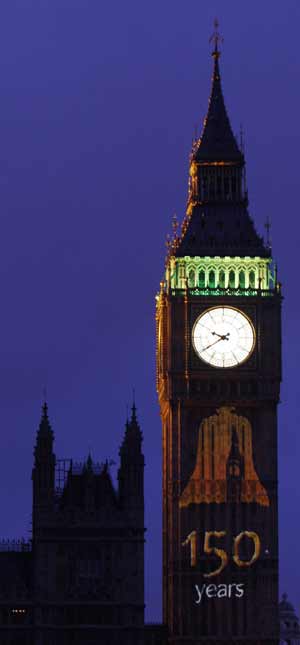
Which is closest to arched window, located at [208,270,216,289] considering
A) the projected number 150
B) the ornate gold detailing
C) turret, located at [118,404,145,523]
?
the ornate gold detailing

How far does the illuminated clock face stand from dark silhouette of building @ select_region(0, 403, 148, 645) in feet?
15.5

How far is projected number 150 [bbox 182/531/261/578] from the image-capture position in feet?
403

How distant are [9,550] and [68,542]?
3426 millimetres

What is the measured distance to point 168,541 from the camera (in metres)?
124

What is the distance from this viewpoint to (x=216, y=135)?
128 m

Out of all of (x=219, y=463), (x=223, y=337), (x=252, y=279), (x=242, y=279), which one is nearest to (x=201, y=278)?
(x=242, y=279)

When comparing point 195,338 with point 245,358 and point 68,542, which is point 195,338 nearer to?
point 245,358

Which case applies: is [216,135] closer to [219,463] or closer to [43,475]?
[219,463]

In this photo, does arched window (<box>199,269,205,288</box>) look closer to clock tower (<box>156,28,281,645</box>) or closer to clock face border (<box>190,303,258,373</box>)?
clock tower (<box>156,28,281,645</box>)

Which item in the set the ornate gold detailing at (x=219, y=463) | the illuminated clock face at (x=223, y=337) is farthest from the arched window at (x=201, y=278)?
the ornate gold detailing at (x=219, y=463)

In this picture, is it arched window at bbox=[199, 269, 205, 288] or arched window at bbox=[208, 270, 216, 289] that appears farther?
arched window at bbox=[199, 269, 205, 288]

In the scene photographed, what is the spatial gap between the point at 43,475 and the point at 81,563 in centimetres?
416

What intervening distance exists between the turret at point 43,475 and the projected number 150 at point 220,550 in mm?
6263

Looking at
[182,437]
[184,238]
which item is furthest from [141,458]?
[184,238]
